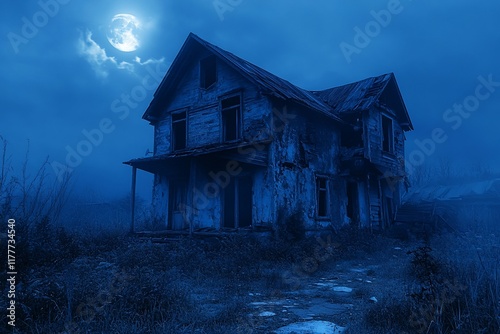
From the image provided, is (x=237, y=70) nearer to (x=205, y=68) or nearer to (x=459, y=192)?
(x=205, y=68)

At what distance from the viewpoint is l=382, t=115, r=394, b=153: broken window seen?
16.2m

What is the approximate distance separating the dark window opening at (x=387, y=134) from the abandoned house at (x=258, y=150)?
5 cm

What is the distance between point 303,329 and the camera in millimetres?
3455

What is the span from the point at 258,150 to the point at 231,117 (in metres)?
2.87

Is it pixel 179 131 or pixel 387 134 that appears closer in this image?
pixel 179 131

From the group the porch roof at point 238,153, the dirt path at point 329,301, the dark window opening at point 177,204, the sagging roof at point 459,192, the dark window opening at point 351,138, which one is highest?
the dark window opening at point 351,138

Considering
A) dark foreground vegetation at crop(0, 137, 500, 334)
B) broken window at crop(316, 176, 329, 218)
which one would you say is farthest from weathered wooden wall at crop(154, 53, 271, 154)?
dark foreground vegetation at crop(0, 137, 500, 334)

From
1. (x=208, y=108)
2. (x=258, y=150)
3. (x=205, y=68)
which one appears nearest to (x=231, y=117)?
(x=208, y=108)

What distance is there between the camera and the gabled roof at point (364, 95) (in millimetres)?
14281

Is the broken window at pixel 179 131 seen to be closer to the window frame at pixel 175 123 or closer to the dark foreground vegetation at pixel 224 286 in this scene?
the window frame at pixel 175 123

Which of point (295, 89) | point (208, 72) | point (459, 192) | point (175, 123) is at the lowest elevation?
point (459, 192)

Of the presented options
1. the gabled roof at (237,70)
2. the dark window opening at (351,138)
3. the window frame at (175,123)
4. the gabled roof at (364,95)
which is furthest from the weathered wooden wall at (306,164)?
the window frame at (175,123)

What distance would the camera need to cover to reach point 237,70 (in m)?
12.0

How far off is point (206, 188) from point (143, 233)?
2.73m
